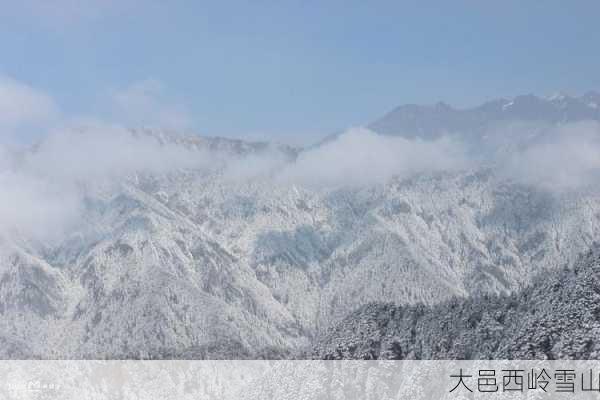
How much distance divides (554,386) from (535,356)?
13114 mm

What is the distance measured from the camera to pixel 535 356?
614 feet

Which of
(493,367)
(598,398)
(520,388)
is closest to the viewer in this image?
(598,398)

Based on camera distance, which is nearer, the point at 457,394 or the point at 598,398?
the point at 598,398

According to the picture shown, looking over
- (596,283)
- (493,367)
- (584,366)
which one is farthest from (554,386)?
(596,283)

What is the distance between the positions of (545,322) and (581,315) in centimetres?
922

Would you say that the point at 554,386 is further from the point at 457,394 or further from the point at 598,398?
the point at 457,394

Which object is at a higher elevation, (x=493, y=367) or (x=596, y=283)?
(x=596, y=283)

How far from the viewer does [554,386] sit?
174625 mm

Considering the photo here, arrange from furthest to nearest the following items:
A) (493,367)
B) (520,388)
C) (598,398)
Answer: (493,367)
(520,388)
(598,398)

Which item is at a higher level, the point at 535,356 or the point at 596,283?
the point at 596,283

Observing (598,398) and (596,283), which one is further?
(596,283)

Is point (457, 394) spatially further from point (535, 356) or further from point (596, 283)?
point (596, 283)

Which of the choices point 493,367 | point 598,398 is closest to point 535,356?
point 493,367

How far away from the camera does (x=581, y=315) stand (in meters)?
189
